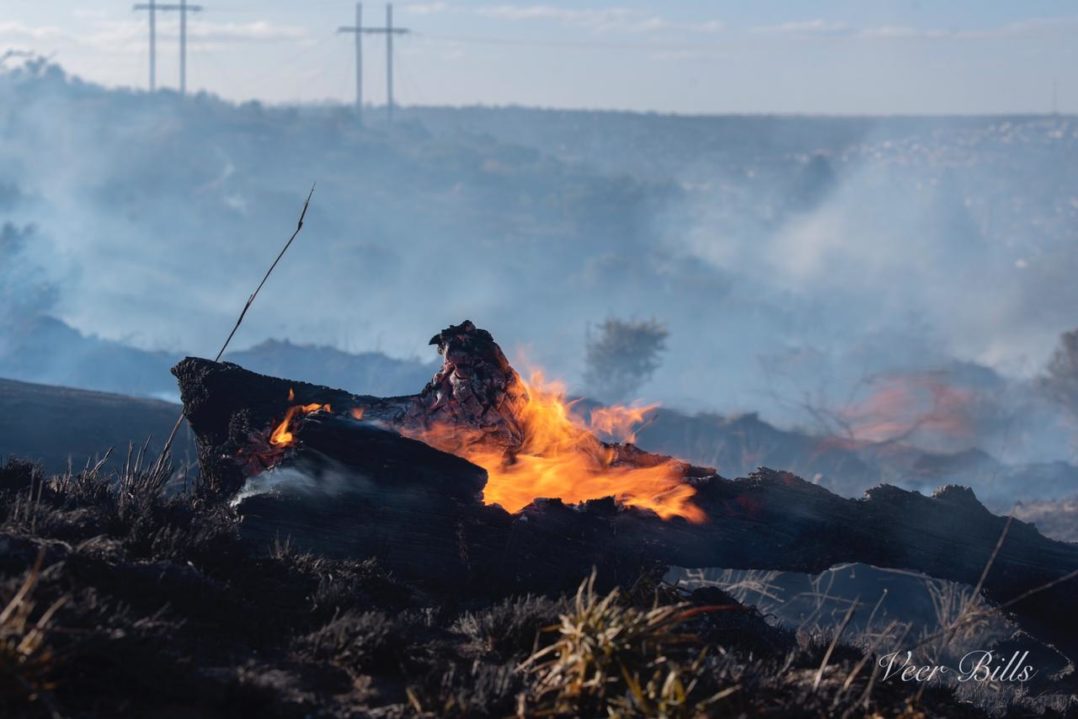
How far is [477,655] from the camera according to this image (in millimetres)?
7148

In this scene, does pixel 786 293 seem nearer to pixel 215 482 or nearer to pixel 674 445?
pixel 674 445

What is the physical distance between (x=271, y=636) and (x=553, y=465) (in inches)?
144

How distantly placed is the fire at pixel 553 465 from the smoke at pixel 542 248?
34.1m

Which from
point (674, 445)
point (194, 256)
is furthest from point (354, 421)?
point (194, 256)

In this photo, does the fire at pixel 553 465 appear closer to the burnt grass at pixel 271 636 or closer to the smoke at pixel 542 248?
the burnt grass at pixel 271 636

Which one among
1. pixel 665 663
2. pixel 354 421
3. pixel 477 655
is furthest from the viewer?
pixel 354 421

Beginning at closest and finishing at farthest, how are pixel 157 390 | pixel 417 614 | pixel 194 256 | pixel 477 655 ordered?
pixel 477 655 → pixel 417 614 → pixel 157 390 → pixel 194 256

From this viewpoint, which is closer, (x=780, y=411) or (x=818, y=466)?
(x=818, y=466)

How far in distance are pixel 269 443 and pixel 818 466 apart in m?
23.1

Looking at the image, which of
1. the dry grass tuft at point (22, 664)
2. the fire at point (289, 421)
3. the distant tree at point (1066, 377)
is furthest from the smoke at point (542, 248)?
the dry grass tuft at point (22, 664)

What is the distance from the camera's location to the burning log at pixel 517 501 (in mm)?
9547

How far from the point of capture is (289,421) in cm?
1022

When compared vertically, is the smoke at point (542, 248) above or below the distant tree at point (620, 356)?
above

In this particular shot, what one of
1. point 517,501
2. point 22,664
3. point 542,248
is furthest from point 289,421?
point 542,248
